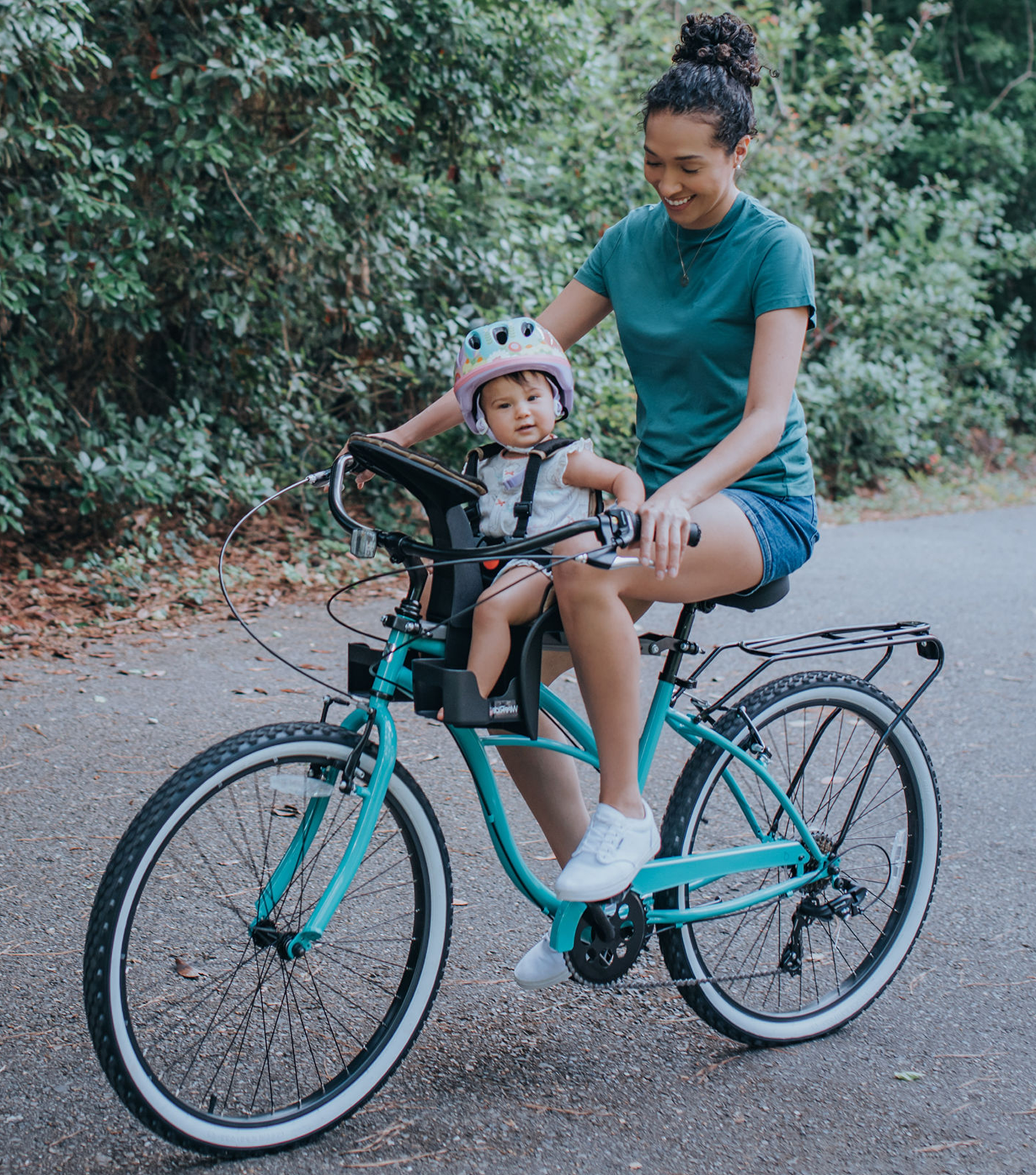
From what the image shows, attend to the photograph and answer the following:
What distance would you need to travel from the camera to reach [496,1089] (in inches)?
99.0

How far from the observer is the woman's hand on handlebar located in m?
2.12

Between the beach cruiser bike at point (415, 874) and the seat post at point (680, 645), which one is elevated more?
the seat post at point (680, 645)

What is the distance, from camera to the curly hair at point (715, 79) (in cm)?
237

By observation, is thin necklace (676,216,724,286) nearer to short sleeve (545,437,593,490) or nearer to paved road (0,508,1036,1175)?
short sleeve (545,437,593,490)

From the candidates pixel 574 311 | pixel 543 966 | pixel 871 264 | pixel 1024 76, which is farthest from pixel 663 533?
pixel 1024 76

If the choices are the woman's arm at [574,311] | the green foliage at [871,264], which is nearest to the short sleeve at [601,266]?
the woman's arm at [574,311]

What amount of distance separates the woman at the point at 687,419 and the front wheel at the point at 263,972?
1.15 ft

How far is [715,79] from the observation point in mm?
2381

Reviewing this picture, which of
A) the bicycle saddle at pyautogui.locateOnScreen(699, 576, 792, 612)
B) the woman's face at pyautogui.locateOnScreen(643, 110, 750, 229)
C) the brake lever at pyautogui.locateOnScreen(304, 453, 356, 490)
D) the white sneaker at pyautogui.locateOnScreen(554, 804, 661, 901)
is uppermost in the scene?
the woman's face at pyautogui.locateOnScreen(643, 110, 750, 229)

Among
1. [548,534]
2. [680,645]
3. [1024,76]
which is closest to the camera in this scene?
[548,534]

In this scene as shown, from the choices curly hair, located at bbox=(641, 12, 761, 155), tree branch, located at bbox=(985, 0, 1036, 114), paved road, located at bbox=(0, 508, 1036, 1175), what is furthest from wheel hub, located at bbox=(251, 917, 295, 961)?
tree branch, located at bbox=(985, 0, 1036, 114)

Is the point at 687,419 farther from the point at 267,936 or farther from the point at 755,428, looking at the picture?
the point at 267,936

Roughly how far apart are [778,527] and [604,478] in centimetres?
44

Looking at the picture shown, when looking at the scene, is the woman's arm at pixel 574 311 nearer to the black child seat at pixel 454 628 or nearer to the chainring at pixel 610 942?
the black child seat at pixel 454 628
